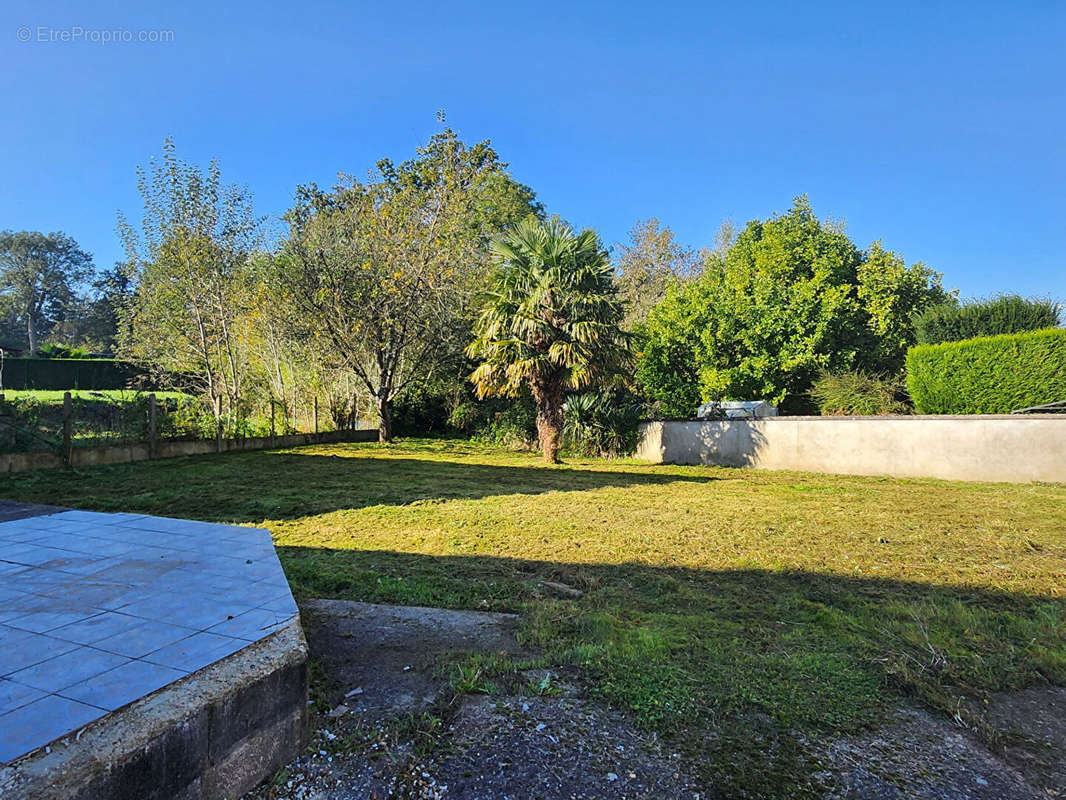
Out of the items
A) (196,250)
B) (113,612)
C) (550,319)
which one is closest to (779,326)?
(550,319)

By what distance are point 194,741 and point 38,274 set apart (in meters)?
62.1

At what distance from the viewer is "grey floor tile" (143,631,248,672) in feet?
5.10

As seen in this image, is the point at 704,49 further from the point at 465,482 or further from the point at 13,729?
the point at 13,729

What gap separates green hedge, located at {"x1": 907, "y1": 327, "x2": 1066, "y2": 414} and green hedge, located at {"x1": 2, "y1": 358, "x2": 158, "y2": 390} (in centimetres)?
2972

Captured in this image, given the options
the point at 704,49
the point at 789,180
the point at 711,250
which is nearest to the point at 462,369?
the point at 704,49

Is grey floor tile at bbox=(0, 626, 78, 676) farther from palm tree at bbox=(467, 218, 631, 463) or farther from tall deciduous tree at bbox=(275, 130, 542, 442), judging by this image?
tall deciduous tree at bbox=(275, 130, 542, 442)

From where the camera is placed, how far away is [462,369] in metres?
16.5

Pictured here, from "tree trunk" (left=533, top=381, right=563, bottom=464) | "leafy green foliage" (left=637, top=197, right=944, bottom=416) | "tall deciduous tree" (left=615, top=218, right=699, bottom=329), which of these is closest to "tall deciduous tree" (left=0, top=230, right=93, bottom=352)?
"tall deciduous tree" (left=615, top=218, right=699, bottom=329)

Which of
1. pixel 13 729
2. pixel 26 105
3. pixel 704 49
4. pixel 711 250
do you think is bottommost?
pixel 13 729

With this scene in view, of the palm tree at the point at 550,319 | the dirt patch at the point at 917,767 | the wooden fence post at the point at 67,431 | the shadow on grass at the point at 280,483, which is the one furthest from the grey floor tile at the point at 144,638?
the palm tree at the point at 550,319

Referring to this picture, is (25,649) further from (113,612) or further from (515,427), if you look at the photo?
(515,427)

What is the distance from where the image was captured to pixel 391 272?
45.0 feet

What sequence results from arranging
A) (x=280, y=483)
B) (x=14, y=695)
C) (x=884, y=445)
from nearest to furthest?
(x=14, y=695) → (x=280, y=483) → (x=884, y=445)

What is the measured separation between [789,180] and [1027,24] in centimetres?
1156
